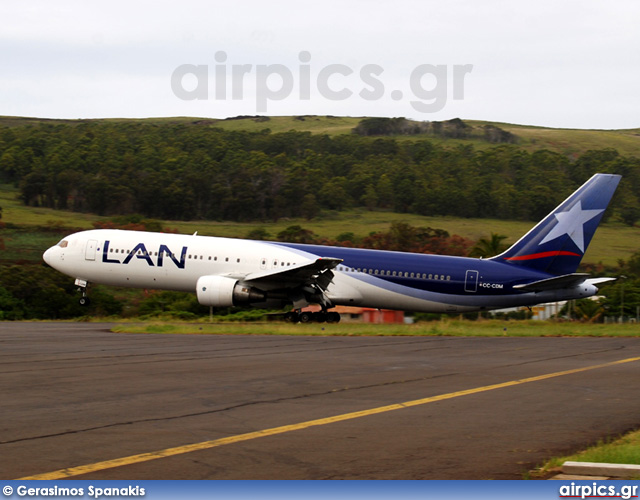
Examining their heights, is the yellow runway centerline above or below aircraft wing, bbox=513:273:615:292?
below

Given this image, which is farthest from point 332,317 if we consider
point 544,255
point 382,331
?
point 544,255

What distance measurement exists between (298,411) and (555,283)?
22355mm

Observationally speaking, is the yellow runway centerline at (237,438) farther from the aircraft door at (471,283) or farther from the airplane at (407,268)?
the aircraft door at (471,283)

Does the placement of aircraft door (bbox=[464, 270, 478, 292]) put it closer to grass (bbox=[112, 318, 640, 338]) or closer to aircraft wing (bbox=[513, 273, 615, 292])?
aircraft wing (bbox=[513, 273, 615, 292])

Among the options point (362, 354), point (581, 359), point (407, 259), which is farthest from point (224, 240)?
point (581, 359)

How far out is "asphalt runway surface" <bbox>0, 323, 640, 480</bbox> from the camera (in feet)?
24.8

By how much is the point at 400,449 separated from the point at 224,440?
182 centimetres

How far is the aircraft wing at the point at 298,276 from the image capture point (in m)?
29.4

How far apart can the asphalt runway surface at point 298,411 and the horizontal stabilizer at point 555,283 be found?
10.9 meters

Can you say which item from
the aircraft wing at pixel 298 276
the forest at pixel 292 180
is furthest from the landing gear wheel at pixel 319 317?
the forest at pixel 292 180

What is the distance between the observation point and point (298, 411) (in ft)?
34.8

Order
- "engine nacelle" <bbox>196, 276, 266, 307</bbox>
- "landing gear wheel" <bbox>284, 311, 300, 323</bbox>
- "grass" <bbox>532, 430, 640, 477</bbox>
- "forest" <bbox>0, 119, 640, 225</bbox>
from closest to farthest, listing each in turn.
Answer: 1. "grass" <bbox>532, 430, 640, 477</bbox>
2. "engine nacelle" <bbox>196, 276, 266, 307</bbox>
3. "landing gear wheel" <bbox>284, 311, 300, 323</bbox>
4. "forest" <bbox>0, 119, 640, 225</bbox>

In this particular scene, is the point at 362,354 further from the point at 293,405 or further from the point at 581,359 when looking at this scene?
the point at 293,405

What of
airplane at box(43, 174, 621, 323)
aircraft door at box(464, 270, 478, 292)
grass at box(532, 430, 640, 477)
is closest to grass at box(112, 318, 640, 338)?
airplane at box(43, 174, 621, 323)
